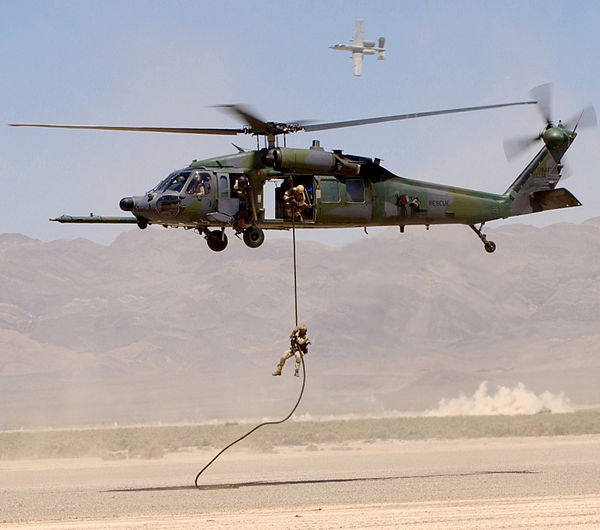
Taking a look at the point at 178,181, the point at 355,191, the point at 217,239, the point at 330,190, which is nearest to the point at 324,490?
the point at 217,239

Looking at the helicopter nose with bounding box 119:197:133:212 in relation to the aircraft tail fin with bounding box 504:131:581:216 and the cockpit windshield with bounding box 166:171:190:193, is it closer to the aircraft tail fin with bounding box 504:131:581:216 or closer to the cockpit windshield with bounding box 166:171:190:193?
the cockpit windshield with bounding box 166:171:190:193

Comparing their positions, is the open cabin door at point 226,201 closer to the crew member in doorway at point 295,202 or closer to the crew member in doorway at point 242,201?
the crew member in doorway at point 242,201

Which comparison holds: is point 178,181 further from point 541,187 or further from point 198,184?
point 541,187

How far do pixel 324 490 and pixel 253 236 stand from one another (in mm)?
9847

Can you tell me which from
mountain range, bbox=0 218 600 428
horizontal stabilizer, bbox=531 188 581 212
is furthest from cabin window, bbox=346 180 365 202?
mountain range, bbox=0 218 600 428

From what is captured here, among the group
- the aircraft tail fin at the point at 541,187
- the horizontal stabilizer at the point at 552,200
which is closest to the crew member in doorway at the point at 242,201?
the aircraft tail fin at the point at 541,187

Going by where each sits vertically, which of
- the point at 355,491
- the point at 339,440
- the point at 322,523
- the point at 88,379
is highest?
the point at 322,523

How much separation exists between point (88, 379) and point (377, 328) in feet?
146

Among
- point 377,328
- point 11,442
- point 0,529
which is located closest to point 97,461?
point 11,442

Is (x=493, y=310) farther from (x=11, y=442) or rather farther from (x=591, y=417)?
(x=11, y=442)

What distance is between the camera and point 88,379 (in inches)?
6698

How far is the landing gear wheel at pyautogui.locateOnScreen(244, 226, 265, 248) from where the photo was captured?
33.4 metres

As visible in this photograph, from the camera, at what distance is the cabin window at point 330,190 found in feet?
114

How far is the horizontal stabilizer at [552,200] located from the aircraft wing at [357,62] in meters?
33.9
